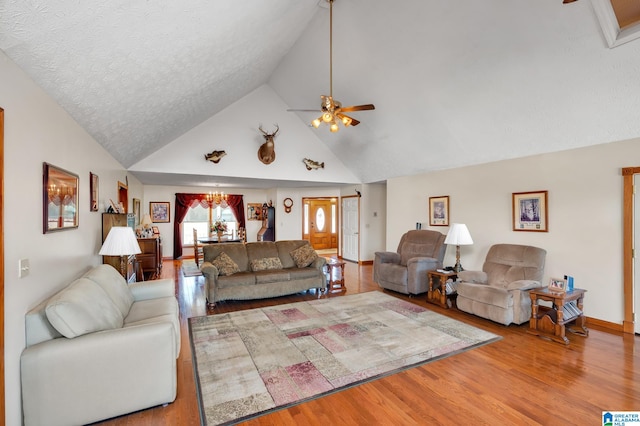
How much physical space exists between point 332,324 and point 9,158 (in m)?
3.28

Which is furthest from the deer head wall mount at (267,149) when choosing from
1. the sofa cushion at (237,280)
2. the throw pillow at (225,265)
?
the sofa cushion at (237,280)

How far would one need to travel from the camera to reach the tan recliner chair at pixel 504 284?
370cm

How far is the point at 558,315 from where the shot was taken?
11.0 ft

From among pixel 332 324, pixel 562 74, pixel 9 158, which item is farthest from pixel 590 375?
pixel 9 158

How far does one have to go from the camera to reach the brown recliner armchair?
493 centimetres

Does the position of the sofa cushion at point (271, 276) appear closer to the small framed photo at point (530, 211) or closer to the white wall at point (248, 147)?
the white wall at point (248, 147)

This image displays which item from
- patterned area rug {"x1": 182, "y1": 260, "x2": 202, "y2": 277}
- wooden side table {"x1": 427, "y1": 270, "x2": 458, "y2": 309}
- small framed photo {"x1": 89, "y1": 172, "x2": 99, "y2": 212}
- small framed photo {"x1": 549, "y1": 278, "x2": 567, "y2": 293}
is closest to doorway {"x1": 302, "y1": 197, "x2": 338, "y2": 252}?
patterned area rug {"x1": 182, "y1": 260, "x2": 202, "y2": 277}

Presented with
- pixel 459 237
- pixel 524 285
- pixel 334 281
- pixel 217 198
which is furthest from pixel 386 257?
pixel 217 198

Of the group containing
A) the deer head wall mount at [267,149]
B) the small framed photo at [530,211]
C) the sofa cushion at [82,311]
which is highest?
the deer head wall mount at [267,149]

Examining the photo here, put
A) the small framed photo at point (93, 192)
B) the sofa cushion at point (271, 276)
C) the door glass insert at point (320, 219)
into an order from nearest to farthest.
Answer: the small framed photo at point (93, 192)
the sofa cushion at point (271, 276)
the door glass insert at point (320, 219)

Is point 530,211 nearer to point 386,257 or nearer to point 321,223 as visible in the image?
point 386,257

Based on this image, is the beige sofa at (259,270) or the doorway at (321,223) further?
the doorway at (321,223)

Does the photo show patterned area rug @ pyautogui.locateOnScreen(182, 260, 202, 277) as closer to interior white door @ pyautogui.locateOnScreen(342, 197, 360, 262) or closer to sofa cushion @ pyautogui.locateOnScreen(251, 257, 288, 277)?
sofa cushion @ pyautogui.locateOnScreen(251, 257, 288, 277)

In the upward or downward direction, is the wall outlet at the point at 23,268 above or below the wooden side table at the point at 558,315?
above
